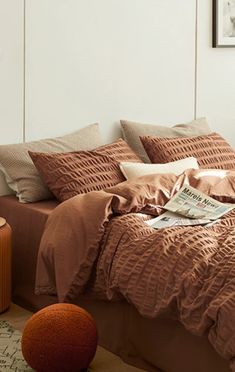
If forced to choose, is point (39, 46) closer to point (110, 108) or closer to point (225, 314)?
point (110, 108)

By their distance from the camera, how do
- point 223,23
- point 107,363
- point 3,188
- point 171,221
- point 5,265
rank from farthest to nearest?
point 223,23 → point 3,188 → point 5,265 → point 171,221 → point 107,363

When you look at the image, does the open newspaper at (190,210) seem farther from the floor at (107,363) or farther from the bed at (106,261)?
the floor at (107,363)

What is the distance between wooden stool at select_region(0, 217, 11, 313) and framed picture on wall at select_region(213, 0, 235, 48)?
195cm

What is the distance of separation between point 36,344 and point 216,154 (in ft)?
5.72

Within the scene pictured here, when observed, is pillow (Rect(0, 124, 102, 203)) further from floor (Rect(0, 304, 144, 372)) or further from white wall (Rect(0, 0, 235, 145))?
floor (Rect(0, 304, 144, 372))

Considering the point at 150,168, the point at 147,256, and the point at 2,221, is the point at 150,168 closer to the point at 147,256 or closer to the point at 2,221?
the point at 2,221

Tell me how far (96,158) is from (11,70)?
2.06 ft

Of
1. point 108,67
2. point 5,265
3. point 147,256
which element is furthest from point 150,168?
point 147,256

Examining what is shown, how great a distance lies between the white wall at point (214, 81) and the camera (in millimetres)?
4520

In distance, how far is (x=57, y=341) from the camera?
8.76ft

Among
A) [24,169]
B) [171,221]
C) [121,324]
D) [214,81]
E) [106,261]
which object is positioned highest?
[214,81]

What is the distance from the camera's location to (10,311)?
346 centimetres

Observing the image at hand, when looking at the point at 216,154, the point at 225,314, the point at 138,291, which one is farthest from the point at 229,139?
the point at 225,314

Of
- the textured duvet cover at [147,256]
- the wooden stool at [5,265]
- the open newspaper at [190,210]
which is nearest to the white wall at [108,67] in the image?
the wooden stool at [5,265]
